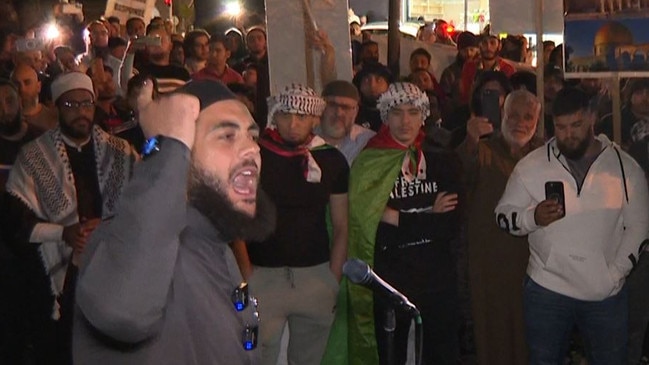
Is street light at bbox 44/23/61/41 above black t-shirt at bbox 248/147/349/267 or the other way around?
above

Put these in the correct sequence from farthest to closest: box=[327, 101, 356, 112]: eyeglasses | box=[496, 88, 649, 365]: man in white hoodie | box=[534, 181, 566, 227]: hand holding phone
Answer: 1. box=[327, 101, 356, 112]: eyeglasses
2. box=[496, 88, 649, 365]: man in white hoodie
3. box=[534, 181, 566, 227]: hand holding phone

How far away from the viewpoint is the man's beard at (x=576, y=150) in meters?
5.84

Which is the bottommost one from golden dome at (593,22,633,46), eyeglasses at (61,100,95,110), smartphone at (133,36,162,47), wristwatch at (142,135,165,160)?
wristwatch at (142,135,165,160)

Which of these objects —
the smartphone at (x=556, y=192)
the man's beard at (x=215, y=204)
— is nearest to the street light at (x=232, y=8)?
the smartphone at (x=556, y=192)

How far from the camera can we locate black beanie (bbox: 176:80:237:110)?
119 inches

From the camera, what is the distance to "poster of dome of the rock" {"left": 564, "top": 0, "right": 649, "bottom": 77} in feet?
22.7

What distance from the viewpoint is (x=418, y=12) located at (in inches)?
1442

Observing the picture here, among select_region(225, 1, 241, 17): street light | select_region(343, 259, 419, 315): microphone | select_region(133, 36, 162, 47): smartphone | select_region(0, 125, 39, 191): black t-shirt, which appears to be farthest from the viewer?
Result: select_region(225, 1, 241, 17): street light

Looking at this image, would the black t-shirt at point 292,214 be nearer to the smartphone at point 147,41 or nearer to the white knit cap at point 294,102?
the white knit cap at point 294,102

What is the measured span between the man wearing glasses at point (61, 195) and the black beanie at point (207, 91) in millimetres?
2795

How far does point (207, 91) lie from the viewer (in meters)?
3.06

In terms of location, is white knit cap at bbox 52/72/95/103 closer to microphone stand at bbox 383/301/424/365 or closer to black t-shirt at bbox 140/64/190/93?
black t-shirt at bbox 140/64/190/93

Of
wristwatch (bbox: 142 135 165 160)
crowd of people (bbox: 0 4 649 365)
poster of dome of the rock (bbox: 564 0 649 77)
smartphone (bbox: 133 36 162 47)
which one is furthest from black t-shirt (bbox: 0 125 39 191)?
wristwatch (bbox: 142 135 165 160)

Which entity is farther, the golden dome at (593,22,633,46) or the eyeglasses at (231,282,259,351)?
the golden dome at (593,22,633,46)
